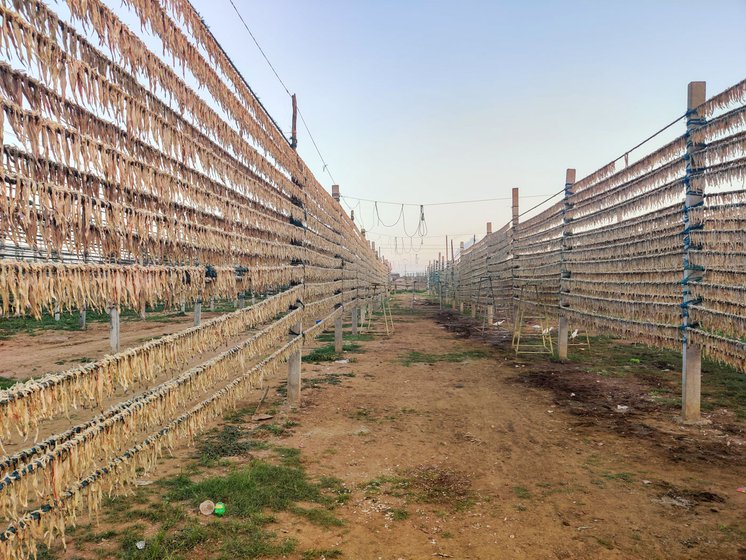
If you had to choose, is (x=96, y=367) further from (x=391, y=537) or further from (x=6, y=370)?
(x=6, y=370)

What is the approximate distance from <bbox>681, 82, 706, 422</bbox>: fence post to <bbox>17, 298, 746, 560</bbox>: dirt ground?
38cm

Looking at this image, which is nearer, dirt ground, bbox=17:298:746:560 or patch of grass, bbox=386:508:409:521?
dirt ground, bbox=17:298:746:560

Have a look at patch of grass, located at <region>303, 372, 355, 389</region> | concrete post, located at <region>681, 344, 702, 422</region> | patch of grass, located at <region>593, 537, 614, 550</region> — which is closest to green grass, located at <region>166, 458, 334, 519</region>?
patch of grass, located at <region>593, 537, 614, 550</region>

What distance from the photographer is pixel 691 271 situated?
566cm

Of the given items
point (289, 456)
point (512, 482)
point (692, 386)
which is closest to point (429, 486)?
point (512, 482)

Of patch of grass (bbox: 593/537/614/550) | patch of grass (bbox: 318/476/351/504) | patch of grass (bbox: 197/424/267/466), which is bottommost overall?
patch of grass (bbox: 318/476/351/504)

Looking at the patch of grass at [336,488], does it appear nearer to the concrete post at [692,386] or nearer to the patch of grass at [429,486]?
the patch of grass at [429,486]

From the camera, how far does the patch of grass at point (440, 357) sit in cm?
1063

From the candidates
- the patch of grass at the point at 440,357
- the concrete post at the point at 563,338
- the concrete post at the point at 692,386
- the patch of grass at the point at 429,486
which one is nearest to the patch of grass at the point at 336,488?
the patch of grass at the point at 429,486

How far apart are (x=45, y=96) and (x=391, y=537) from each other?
3.52 metres

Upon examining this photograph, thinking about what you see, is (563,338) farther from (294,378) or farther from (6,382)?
(6,382)

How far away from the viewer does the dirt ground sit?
317 cm

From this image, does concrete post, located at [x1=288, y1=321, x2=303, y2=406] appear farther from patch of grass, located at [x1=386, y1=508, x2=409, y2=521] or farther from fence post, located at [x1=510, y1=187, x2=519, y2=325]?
fence post, located at [x1=510, y1=187, x2=519, y2=325]

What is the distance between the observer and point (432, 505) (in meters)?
3.74
